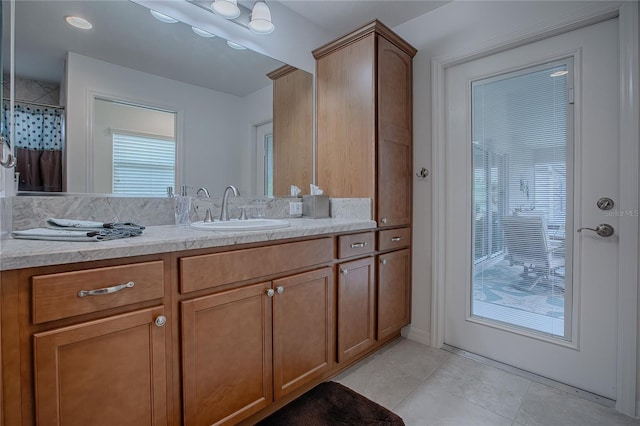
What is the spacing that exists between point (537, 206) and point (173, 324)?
199cm

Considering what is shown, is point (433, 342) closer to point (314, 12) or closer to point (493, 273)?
point (493, 273)

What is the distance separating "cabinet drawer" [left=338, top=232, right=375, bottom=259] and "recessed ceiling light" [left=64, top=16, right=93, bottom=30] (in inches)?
62.2

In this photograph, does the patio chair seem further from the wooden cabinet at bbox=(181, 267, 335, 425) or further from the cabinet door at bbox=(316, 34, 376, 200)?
the wooden cabinet at bbox=(181, 267, 335, 425)

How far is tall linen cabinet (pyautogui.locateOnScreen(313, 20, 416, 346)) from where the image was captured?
196cm

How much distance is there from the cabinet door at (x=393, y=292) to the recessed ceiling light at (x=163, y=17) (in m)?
1.83

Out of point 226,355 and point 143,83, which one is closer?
point 226,355

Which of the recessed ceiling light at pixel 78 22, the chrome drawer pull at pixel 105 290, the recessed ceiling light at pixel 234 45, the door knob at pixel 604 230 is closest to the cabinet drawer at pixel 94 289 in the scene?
the chrome drawer pull at pixel 105 290

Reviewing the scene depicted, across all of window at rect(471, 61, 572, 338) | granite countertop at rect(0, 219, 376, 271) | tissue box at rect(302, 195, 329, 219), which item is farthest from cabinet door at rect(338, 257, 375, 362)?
window at rect(471, 61, 572, 338)

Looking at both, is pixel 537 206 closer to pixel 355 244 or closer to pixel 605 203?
pixel 605 203

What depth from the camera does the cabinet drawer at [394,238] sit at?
2.00m

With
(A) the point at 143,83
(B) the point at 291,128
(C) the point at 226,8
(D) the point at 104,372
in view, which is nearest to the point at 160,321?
(D) the point at 104,372

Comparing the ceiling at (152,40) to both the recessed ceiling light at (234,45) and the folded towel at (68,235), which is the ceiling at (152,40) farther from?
the folded towel at (68,235)

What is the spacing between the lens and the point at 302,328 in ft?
4.98

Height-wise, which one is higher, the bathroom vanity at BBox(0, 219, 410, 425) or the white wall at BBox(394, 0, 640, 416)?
the white wall at BBox(394, 0, 640, 416)
